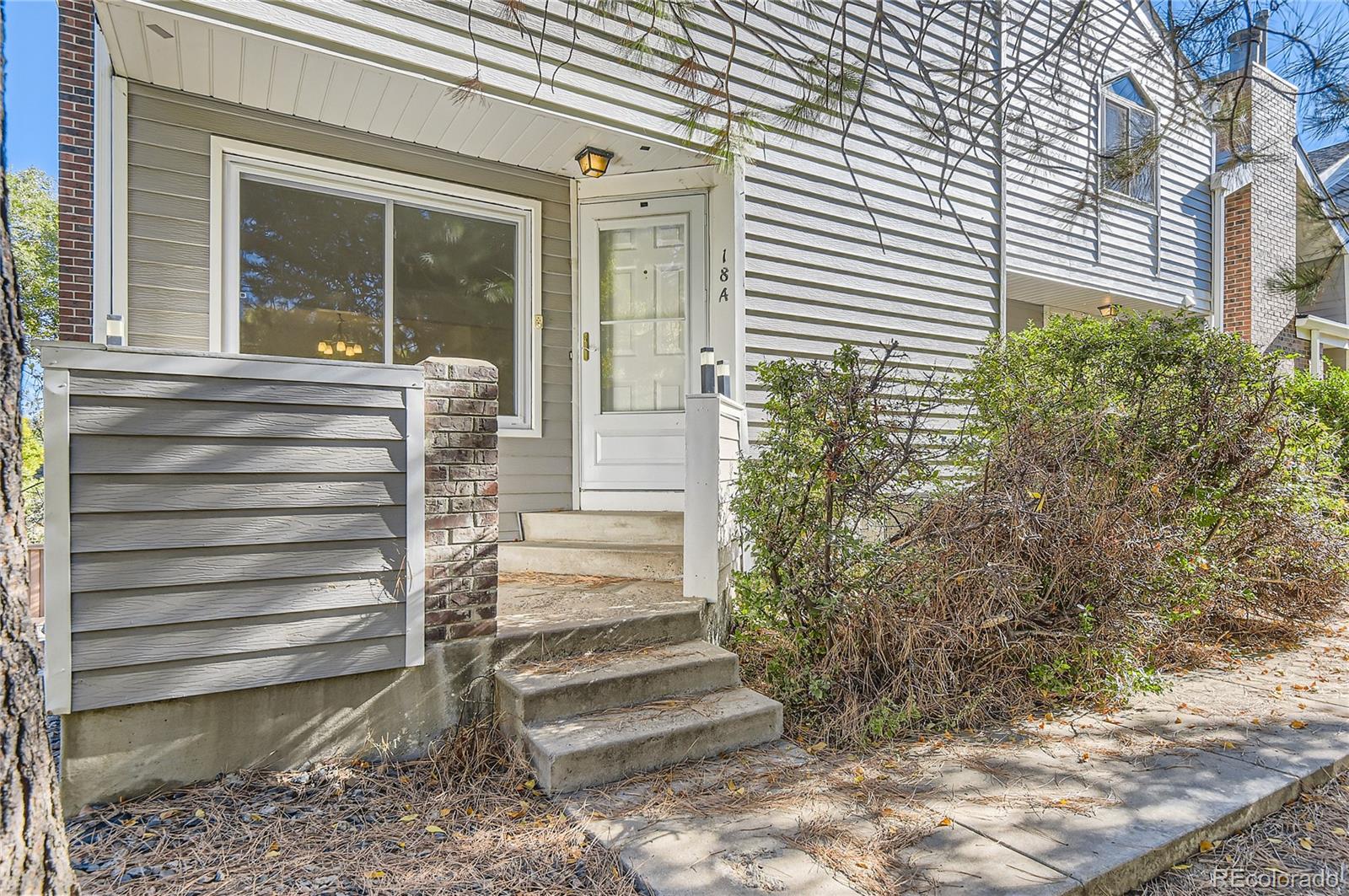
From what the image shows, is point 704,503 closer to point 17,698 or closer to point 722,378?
point 722,378

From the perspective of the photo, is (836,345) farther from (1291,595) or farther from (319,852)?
Result: (319,852)

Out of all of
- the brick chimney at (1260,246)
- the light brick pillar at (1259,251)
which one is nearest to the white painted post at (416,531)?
the brick chimney at (1260,246)

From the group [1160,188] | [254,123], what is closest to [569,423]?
[254,123]

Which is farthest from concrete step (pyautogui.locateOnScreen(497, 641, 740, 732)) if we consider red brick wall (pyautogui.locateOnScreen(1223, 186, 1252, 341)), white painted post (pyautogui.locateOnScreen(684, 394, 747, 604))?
red brick wall (pyautogui.locateOnScreen(1223, 186, 1252, 341))

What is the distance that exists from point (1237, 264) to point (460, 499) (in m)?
10.8

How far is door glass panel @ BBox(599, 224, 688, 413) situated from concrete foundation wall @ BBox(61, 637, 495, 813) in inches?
99.2

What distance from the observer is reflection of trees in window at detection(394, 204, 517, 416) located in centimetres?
465

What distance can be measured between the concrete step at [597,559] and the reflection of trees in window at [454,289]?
1.01 m

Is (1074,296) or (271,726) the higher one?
(1074,296)

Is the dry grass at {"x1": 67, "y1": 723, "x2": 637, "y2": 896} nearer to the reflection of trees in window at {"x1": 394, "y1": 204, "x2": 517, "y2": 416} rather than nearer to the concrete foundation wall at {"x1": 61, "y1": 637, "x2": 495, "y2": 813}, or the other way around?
the concrete foundation wall at {"x1": 61, "y1": 637, "x2": 495, "y2": 813}

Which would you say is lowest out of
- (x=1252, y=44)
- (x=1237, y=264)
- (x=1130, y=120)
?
(x=1252, y=44)

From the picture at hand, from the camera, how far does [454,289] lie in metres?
4.82

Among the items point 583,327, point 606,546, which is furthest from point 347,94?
point 606,546

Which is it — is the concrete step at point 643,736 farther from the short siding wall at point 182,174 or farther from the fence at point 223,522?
the short siding wall at point 182,174
